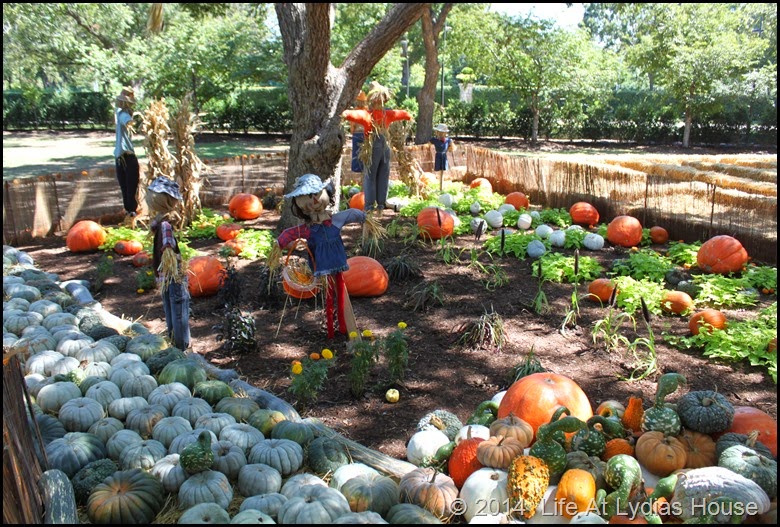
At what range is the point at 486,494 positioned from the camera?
134 inches

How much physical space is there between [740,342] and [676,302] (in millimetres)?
1041

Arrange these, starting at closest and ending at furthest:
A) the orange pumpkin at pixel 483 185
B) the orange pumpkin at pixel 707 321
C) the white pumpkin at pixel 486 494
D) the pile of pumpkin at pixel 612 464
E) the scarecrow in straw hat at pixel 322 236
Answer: the pile of pumpkin at pixel 612 464 → the white pumpkin at pixel 486 494 → the scarecrow in straw hat at pixel 322 236 → the orange pumpkin at pixel 707 321 → the orange pumpkin at pixel 483 185

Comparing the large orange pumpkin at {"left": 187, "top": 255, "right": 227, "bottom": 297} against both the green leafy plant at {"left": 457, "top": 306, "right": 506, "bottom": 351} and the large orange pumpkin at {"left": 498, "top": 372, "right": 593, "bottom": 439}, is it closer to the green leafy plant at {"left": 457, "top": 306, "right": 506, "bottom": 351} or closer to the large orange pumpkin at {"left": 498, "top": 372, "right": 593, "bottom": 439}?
the green leafy plant at {"left": 457, "top": 306, "right": 506, "bottom": 351}

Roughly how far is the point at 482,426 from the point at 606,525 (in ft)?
3.87

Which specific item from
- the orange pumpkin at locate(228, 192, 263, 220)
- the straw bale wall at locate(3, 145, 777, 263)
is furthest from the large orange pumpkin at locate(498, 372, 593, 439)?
the orange pumpkin at locate(228, 192, 263, 220)

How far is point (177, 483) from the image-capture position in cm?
364

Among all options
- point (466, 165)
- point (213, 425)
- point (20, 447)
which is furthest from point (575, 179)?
point (20, 447)

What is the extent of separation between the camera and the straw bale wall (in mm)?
8828

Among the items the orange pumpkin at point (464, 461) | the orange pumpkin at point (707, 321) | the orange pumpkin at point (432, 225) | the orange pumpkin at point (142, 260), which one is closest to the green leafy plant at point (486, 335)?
the orange pumpkin at point (707, 321)

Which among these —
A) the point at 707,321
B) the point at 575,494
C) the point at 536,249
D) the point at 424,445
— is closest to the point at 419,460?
the point at 424,445

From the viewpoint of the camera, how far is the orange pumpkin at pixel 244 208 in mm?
11297

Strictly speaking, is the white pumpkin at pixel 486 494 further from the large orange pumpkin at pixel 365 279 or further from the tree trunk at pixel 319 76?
the tree trunk at pixel 319 76

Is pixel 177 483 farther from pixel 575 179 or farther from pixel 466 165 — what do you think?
pixel 466 165

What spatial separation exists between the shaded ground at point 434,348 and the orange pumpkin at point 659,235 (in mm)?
1278
